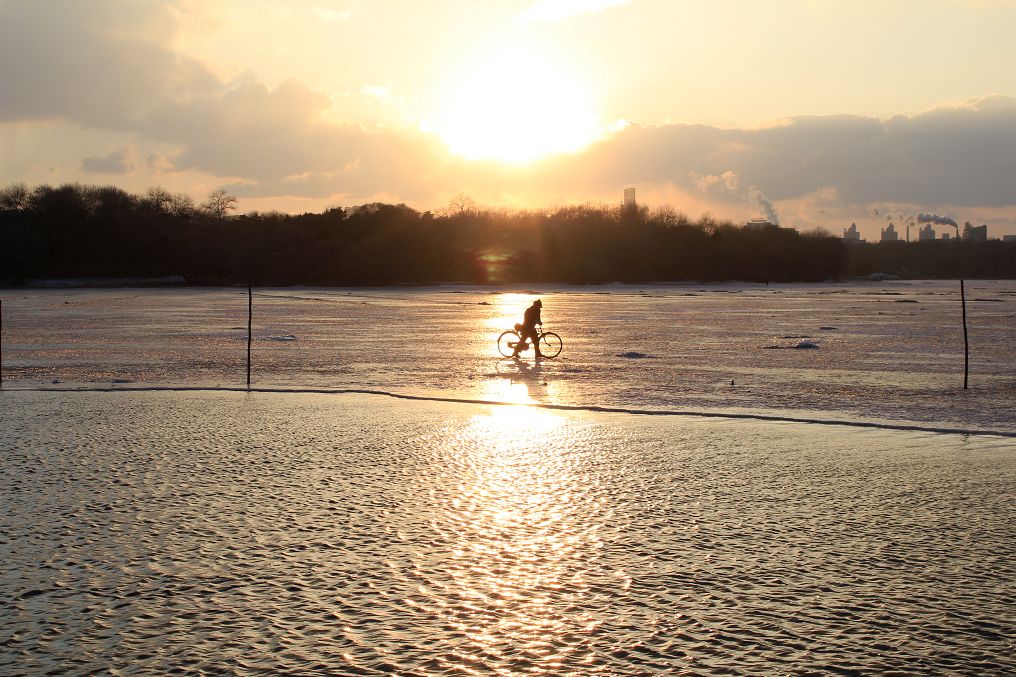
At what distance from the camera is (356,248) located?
123 m

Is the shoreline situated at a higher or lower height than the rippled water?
higher

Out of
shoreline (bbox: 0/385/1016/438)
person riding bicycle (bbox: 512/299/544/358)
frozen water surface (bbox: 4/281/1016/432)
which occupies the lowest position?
shoreline (bbox: 0/385/1016/438)

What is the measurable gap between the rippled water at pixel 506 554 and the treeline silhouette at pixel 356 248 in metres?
108

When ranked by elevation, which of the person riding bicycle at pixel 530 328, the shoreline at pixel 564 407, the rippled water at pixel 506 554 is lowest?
the rippled water at pixel 506 554

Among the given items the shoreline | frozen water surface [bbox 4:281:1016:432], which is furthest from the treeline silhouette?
the shoreline

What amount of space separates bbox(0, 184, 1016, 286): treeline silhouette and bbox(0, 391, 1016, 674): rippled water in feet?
355

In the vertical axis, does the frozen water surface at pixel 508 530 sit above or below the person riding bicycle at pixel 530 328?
below

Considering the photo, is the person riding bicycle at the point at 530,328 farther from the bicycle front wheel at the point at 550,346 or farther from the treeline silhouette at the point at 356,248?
the treeline silhouette at the point at 356,248

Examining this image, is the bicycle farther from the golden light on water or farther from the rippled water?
the golden light on water

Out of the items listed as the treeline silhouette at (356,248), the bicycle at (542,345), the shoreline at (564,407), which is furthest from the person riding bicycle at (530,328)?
the treeline silhouette at (356,248)

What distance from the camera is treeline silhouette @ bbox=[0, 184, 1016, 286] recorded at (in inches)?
4633

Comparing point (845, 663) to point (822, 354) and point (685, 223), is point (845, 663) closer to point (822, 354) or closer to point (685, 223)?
point (822, 354)

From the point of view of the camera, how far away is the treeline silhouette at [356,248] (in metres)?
118

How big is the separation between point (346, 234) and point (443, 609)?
132032 mm
